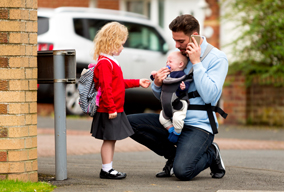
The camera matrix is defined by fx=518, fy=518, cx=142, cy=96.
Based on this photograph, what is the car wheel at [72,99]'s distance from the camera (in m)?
10.4

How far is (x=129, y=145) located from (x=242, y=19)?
4308 mm

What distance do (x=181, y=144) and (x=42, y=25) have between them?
577cm

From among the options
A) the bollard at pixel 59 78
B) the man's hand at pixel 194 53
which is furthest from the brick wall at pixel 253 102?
the bollard at pixel 59 78

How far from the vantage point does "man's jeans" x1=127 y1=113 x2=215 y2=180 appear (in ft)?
15.4

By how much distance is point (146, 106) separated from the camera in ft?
35.6

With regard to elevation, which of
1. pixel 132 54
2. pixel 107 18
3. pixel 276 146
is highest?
pixel 107 18

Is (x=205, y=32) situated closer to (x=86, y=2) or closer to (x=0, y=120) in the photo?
(x=86, y=2)

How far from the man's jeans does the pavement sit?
0.14 m

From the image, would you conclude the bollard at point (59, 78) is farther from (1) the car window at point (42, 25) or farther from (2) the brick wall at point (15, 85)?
(1) the car window at point (42, 25)

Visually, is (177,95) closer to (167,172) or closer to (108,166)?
(167,172)

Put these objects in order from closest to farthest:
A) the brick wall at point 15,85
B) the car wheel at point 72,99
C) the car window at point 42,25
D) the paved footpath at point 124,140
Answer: the brick wall at point 15,85
the paved footpath at point 124,140
the car window at point 42,25
the car wheel at point 72,99

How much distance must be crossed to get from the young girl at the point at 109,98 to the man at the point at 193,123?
0.32 metres

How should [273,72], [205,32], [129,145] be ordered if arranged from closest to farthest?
[129,145] < [273,72] < [205,32]

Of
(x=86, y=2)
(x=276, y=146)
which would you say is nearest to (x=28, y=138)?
(x=276, y=146)
